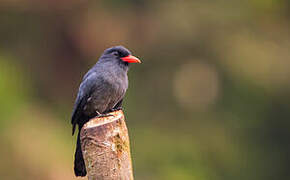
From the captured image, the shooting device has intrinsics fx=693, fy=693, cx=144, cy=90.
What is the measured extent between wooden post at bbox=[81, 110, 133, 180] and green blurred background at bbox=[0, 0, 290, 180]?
8.48 meters

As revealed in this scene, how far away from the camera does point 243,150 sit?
1527 cm

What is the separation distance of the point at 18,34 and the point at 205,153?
15.4ft

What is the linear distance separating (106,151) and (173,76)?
9.41 metres

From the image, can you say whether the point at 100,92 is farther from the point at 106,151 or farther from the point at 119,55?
the point at 106,151

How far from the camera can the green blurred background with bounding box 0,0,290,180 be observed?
1417 centimetres

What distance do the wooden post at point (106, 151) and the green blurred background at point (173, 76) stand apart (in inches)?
334

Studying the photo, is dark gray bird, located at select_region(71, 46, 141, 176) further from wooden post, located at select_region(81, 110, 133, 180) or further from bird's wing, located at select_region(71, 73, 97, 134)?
wooden post, located at select_region(81, 110, 133, 180)

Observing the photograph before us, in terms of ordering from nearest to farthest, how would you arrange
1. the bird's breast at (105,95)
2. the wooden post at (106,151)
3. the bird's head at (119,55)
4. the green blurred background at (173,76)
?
1. the wooden post at (106,151)
2. the bird's breast at (105,95)
3. the bird's head at (119,55)
4. the green blurred background at (173,76)

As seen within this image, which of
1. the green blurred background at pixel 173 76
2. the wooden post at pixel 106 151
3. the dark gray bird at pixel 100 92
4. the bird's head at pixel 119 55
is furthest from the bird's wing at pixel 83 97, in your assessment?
the green blurred background at pixel 173 76

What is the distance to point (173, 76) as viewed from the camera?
14.2m

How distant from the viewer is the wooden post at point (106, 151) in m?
4.82

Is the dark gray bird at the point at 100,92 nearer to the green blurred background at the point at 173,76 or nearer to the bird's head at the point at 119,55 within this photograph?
the bird's head at the point at 119,55

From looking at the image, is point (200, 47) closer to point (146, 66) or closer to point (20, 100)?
point (146, 66)

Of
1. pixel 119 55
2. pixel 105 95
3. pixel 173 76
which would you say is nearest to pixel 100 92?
pixel 105 95
